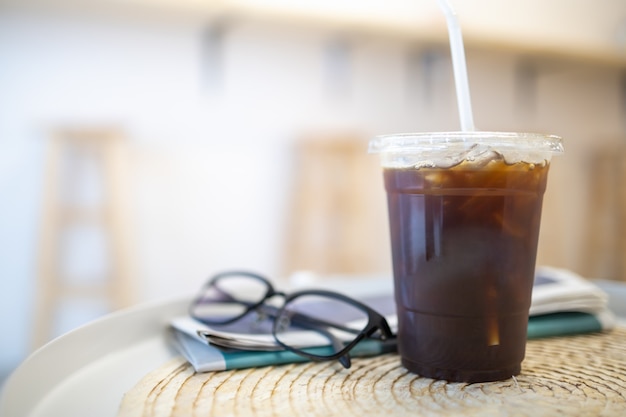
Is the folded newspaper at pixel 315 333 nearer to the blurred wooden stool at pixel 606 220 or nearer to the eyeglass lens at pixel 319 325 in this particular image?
the eyeglass lens at pixel 319 325

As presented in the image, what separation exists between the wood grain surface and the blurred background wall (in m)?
1.30

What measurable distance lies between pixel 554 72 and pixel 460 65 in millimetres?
2467

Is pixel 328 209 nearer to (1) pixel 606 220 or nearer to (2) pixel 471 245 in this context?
(1) pixel 606 220

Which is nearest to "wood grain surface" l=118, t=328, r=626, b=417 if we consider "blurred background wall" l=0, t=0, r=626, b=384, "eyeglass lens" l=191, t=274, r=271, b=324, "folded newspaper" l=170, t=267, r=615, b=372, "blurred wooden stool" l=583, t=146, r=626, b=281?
"folded newspaper" l=170, t=267, r=615, b=372

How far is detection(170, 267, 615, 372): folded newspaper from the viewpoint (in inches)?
18.0

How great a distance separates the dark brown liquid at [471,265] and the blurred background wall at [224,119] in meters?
1.29

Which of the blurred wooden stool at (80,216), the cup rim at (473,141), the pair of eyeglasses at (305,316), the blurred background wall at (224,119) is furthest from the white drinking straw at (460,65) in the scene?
the blurred wooden stool at (80,216)

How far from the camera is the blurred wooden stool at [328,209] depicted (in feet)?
6.73

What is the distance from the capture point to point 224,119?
6.69 ft

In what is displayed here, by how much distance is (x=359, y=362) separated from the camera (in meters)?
0.47

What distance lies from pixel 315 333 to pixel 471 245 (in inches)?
6.7

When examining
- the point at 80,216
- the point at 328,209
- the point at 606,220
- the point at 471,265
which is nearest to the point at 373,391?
the point at 471,265

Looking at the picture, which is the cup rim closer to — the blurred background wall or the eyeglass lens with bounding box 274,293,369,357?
the eyeglass lens with bounding box 274,293,369,357

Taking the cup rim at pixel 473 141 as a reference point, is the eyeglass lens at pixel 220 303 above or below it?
below
